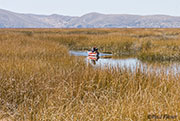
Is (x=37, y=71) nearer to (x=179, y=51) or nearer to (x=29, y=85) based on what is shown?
(x=29, y=85)

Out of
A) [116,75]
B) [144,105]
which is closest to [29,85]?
[116,75]

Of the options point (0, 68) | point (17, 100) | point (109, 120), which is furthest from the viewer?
point (0, 68)

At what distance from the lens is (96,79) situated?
370 inches

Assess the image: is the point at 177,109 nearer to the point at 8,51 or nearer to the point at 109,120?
the point at 109,120

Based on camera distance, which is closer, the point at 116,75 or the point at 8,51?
the point at 116,75

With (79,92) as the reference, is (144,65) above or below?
above

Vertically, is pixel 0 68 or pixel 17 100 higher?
pixel 0 68

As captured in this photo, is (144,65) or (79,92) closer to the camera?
(79,92)

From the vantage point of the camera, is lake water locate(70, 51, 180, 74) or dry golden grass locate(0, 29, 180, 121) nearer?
dry golden grass locate(0, 29, 180, 121)

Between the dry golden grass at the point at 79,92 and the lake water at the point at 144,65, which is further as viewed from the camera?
the lake water at the point at 144,65

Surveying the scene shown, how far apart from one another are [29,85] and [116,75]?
3004mm

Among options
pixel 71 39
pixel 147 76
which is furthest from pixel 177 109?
pixel 71 39

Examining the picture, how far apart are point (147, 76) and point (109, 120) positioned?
15.7 ft

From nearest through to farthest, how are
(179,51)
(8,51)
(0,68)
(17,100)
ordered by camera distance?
(17,100) → (0,68) → (8,51) → (179,51)
